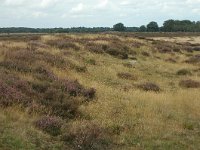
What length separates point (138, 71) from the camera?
1030 inches

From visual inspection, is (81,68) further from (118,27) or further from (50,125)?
(118,27)

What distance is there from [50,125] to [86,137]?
1.16 m

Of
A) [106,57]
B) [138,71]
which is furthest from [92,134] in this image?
[106,57]

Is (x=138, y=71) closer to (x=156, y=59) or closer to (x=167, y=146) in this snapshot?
(x=156, y=59)

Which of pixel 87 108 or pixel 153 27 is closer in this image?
pixel 87 108

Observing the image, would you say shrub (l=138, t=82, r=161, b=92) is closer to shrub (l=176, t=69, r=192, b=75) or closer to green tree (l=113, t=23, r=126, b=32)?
shrub (l=176, t=69, r=192, b=75)

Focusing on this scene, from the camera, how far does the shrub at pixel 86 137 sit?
33.9ft

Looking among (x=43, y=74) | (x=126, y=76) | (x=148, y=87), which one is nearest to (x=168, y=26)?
(x=126, y=76)

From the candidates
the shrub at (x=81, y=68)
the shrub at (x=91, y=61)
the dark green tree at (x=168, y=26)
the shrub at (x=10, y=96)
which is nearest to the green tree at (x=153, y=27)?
the dark green tree at (x=168, y=26)

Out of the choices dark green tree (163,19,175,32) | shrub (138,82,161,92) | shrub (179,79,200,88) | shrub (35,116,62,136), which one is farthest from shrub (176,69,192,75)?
dark green tree (163,19,175,32)

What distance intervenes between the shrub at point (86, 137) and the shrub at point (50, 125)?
13.7 inches

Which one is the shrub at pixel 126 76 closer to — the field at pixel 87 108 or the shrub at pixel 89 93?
the field at pixel 87 108

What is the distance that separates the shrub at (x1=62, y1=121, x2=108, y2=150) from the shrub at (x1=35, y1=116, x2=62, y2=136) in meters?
0.35

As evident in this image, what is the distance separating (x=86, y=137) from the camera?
10.5 metres
